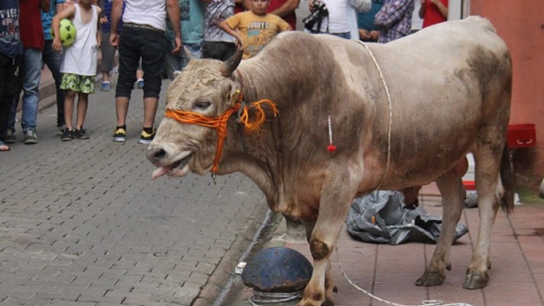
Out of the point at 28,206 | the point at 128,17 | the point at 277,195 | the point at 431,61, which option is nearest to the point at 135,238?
the point at 28,206

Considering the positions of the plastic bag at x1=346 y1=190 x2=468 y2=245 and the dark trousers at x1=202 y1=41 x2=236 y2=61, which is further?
the dark trousers at x1=202 y1=41 x2=236 y2=61

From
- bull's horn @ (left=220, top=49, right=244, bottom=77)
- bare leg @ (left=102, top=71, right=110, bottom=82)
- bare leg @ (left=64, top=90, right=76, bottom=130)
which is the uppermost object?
bull's horn @ (left=220, top=49, right=244, bottom=77)

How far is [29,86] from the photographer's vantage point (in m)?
12.7

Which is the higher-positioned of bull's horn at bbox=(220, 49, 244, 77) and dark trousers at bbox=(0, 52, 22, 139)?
bull's horn at bbox=(220, 49, 244, 77)

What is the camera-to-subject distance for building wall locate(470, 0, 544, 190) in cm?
984

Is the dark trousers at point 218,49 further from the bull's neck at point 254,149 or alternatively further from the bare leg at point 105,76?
the bull's neck at point 254,149

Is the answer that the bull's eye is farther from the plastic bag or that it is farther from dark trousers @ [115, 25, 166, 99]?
dark trousers @ [115, 25, 166, 99]

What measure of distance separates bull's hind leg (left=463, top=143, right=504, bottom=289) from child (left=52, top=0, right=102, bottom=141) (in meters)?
6.84

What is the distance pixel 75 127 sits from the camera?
43.9ft

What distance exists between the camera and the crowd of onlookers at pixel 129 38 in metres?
12.3

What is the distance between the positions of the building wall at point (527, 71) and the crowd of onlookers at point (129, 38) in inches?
75.1

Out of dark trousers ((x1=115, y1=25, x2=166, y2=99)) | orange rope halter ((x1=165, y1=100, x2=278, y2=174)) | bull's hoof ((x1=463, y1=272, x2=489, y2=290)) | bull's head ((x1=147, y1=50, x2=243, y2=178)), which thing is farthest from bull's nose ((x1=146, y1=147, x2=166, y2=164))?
dark trousers ((x1=115, y1=25, x2=166, y2=99))

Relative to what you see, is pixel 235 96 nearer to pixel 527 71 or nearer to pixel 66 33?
pixel 527 71

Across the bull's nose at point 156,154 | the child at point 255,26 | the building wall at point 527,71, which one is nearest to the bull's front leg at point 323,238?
the bull's nose at point 156,154
